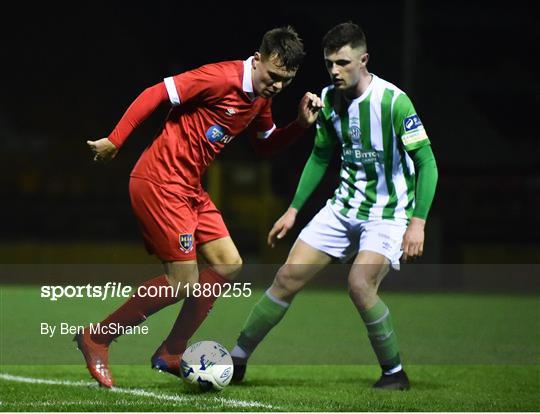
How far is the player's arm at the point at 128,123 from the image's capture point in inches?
186

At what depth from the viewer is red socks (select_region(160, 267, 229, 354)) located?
17.4 feet

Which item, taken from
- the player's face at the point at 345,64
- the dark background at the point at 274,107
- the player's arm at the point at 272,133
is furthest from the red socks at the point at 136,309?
the dark background at the point at 274,107

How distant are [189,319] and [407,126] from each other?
4.50 ft

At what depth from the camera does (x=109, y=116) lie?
18.7m

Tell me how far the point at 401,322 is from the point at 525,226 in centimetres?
579

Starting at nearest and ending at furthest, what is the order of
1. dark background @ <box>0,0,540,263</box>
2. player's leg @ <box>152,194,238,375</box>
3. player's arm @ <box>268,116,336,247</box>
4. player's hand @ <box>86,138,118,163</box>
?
player's hand @ <box>86,138,118,163</box> → player's leg @ <box>152,194,238,375</box> → player's arm @ <box>268,116,336,247</box> → dark background @ <box>0,0,540,263</box>

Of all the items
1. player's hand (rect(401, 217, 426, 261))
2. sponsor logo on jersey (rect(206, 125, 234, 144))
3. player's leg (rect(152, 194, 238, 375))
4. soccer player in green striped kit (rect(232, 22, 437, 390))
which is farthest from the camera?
player's leg (rect(152, 194, 238, 375))

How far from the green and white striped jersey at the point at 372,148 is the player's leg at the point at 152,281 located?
804 millimetres

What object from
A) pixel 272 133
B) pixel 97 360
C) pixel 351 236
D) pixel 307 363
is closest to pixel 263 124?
pixel 272 133

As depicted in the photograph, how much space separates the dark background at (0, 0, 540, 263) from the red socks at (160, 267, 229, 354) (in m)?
5.93

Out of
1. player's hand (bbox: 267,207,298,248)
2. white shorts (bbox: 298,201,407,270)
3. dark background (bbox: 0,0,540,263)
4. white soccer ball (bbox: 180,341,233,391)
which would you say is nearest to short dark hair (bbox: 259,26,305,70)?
player's hand (bbox: 267,207,298,248)

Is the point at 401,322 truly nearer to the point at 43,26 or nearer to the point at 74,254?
the point at 74,254

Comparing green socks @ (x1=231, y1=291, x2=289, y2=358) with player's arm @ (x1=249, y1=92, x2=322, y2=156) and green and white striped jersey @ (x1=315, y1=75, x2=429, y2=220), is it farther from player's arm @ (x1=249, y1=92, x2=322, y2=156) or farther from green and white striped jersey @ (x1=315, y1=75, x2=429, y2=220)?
player's arm @ (x1=249, y1=92, x2=322, y2=156)

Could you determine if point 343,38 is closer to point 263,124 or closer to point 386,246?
point 263,124
